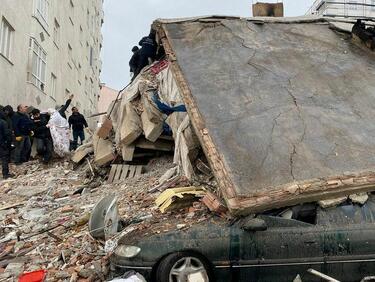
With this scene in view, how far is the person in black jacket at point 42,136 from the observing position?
443 inches

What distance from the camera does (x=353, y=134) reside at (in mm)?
5750

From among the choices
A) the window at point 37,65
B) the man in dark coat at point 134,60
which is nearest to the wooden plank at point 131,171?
the man in dark coat at point 134,60

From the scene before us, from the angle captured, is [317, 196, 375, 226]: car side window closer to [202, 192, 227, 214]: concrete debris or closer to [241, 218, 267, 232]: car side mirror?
[241, 218, 267, 232]: car side mirror

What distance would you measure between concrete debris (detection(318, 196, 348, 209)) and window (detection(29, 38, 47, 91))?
1354cm

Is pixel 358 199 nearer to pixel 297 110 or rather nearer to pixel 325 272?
pixel 325 272

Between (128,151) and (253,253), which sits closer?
(253,253)

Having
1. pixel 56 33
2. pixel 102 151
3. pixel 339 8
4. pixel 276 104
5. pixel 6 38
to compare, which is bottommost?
pixel 102 151

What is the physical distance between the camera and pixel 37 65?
Answer: 1653 cm

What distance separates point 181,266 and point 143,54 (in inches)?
279

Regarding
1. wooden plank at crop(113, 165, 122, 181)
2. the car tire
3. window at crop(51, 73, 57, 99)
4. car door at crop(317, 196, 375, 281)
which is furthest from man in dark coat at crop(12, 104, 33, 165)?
car door at crop(317, 196, 375, 281)

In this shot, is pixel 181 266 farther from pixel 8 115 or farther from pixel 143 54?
pixel 8 115

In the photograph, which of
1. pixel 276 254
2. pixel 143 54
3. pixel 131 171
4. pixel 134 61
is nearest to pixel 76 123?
pixel 134 61

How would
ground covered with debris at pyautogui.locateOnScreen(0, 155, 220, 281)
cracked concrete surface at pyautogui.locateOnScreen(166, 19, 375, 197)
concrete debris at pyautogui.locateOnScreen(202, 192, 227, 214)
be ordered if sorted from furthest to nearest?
cracked concrete surface at pyautogui.locateOnScreen(166, 19, 375, 197) < ground covered with debris at pyautogui.locateOnScreen(0, 155, 220, 281) < concrete debris at pyautogui.locateOnScreen(202, 192, 227, 214)

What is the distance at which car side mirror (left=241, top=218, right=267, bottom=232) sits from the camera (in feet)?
12.3
